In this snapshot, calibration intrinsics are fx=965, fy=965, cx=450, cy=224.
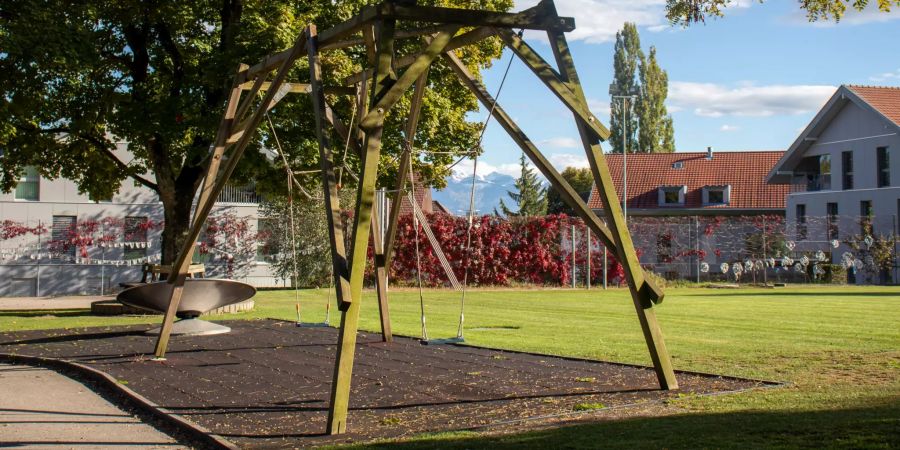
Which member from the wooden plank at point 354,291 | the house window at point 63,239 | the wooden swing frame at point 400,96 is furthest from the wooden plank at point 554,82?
the house window at point 63,239

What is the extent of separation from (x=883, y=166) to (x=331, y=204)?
39478 millimetres

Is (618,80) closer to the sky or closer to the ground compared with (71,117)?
closer to the sky

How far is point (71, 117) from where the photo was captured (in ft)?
64.2

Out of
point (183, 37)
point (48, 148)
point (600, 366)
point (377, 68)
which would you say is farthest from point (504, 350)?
point (48, 148)

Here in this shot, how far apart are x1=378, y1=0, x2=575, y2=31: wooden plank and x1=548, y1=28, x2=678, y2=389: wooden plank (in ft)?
0.39

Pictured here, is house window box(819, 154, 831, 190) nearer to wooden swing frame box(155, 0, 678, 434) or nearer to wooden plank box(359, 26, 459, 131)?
wooden swing frame box(155, 0, 678, 434)

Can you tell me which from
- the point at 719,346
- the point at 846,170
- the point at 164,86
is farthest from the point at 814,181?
the point at 719,346

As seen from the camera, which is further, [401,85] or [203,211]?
[203,211]

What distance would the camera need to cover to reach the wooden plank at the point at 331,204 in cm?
646

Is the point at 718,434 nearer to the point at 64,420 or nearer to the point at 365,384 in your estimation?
the point at 365,384

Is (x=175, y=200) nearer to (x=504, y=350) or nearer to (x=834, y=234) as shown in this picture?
(x=504, y=350)

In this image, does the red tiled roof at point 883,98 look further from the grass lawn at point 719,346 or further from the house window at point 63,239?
the house window at point 63,239

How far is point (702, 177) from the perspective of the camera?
58.8 metres

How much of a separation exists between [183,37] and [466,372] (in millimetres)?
13476
